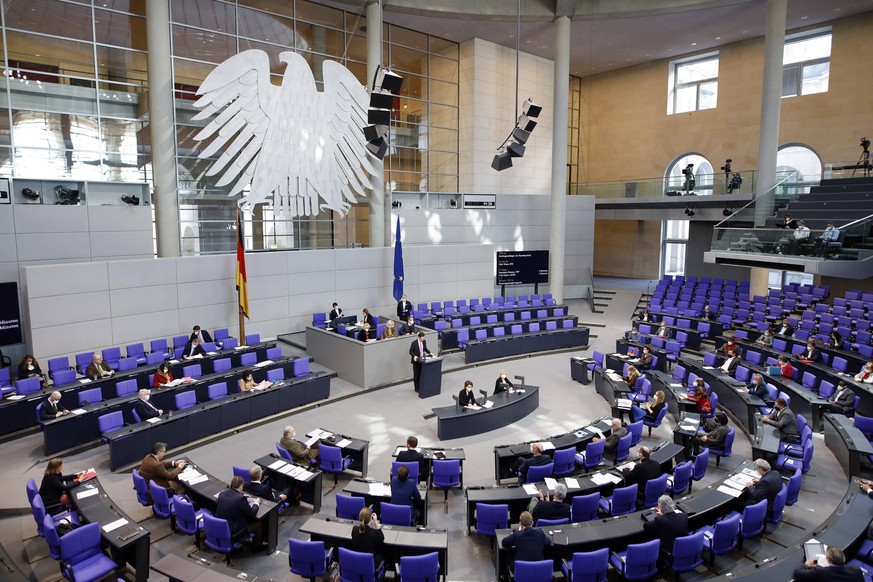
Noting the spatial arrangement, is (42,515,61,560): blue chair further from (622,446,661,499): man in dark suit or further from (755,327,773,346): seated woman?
(755,327,773,346): seated woman

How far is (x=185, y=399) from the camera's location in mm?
10586

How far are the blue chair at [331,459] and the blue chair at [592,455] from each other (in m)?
3.77

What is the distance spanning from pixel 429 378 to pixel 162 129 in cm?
987

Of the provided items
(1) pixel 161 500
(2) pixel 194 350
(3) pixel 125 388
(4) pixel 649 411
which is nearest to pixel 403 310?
(2) pixel 194 350

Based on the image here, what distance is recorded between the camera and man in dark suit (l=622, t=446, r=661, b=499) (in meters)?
7.66

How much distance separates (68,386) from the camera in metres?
10.8

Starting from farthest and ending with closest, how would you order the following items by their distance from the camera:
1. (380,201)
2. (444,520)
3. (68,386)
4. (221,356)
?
(380,201) < (221,356) < (68,386) < (444,520)

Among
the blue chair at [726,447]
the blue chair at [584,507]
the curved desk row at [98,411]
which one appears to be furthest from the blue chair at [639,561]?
the curved desk row at [98,411]

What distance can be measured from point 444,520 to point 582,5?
20.0m

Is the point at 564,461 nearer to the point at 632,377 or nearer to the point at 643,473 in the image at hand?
the point at 643,473

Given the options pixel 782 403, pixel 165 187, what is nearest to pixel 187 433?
pixel 165 187

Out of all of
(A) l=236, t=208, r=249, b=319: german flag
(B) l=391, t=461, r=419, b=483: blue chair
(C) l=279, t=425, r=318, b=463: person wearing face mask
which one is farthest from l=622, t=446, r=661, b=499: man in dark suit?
(A) l=236, t=208, r=249, b=319: german flag

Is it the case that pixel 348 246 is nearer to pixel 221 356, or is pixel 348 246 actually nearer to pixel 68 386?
pixel 221 356

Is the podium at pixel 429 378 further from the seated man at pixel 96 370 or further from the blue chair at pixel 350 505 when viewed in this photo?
the seated man at pixel 96 370
